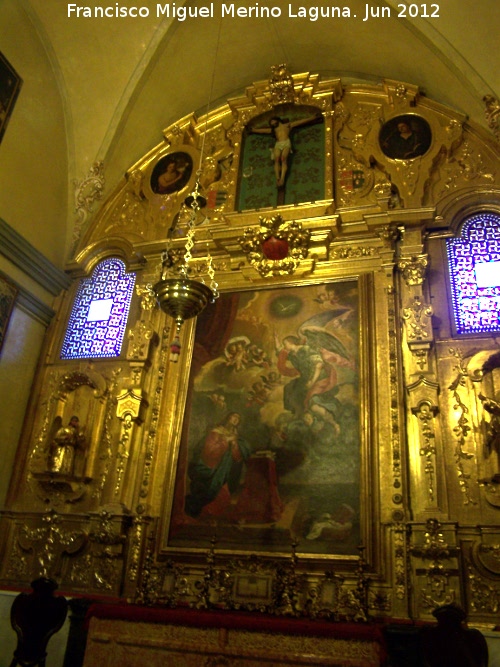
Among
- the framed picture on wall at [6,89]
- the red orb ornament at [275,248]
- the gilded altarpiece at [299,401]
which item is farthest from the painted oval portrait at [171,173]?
the framed picture on wall at [6,89]

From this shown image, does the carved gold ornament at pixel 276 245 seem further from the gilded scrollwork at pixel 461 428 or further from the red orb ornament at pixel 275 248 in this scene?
the gilded scrollwork at pixel 461 428

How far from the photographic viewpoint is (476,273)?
7.50m

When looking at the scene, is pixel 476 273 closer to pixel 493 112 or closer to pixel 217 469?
pixel 493 112

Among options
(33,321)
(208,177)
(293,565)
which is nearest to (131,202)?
(208,177)

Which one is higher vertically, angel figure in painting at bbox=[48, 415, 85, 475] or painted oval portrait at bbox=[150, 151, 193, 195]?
painted oval portrait at bbox=[150, 151, 193, 195]

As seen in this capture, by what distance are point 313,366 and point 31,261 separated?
4.35 metres

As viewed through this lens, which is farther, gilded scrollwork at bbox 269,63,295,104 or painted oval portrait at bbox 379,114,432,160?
gilded scrollwork at bbox 269,63,295,104

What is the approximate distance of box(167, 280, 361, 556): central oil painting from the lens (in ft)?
21.5

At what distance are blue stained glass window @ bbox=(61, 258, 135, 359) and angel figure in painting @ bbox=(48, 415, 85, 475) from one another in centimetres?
130

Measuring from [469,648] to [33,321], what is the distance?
22.7 feet

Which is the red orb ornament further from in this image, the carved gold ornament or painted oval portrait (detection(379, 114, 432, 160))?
painted oval portrait (detection(379, 114, 432, 160))

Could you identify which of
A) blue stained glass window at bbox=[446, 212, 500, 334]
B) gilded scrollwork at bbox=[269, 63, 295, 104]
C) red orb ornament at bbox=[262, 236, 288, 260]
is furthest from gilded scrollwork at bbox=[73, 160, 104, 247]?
blue stained glass window at bbox=[446, 212, 500, 334]

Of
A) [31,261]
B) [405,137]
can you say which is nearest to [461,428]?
[405,137]

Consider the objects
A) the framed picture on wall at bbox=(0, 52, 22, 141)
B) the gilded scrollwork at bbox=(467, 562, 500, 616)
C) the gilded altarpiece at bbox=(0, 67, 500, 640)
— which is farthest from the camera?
the framed picture on wall at bbox=(0, 52, 22, 141)
